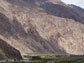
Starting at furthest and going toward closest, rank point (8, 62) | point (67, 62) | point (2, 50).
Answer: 1. point (2, 50)
2. point (67, 62)
3. point (8, 62)

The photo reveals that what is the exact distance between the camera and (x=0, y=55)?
87.3m

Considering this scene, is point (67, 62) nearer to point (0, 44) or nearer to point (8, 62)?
point (8, 62)

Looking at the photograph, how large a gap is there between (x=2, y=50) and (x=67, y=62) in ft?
78.1

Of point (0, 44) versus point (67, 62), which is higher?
point (0, 44)

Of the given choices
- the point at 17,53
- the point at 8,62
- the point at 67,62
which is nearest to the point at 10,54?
the point at 17,53

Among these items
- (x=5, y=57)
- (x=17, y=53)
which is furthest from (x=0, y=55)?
(x=17, y=53)

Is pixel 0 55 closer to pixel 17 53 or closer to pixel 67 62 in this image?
pixel 17 53

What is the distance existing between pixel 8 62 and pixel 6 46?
1711 centimetres

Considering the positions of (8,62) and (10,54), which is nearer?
(8,62)

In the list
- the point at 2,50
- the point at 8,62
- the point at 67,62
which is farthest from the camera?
the point at 2,50

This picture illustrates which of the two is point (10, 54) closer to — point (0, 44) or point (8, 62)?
point (0, 44)

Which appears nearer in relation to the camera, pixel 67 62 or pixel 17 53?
pixel 67 62

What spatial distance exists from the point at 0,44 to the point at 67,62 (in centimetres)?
2620

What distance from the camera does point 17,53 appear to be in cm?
9262
